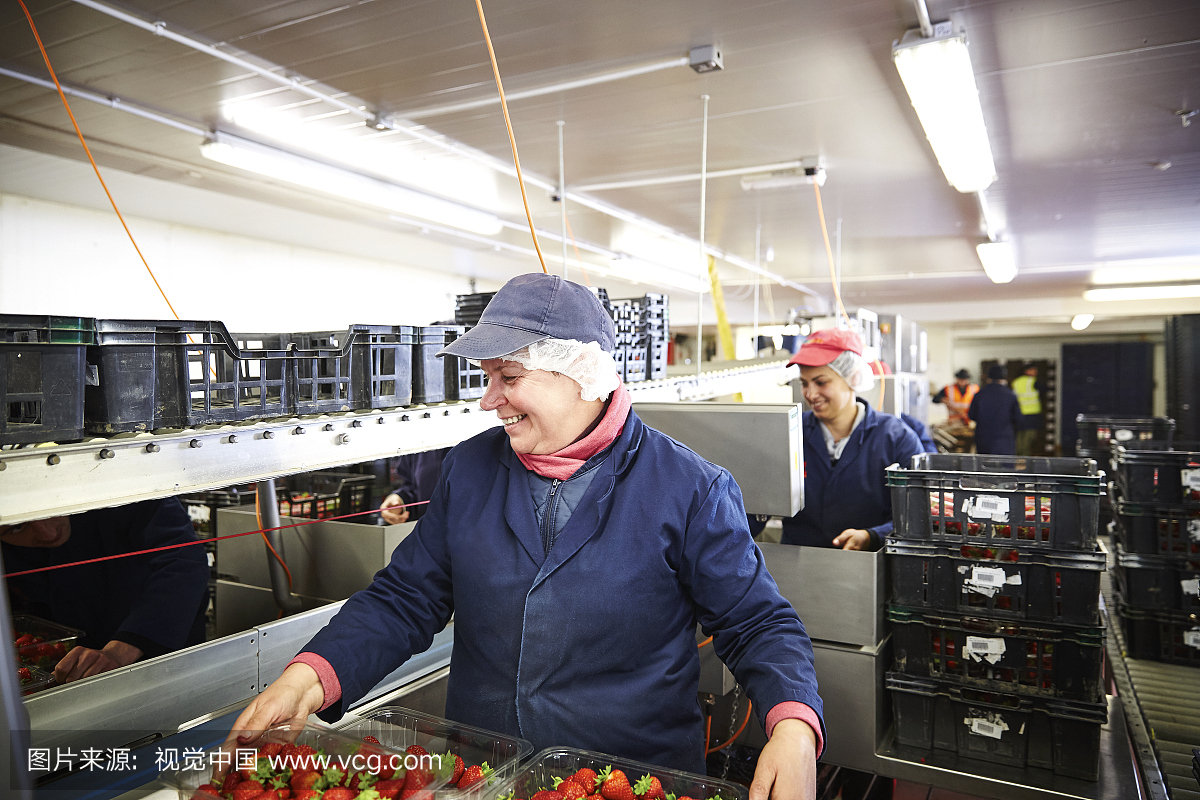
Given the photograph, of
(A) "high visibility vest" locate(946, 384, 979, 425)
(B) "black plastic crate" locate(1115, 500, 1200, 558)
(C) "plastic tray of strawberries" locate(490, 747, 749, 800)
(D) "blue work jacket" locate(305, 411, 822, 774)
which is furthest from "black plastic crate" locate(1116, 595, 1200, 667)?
→ (A) "high visibility vest" locate(946, 384, 979, 425)

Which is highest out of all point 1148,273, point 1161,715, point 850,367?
point 1148,273

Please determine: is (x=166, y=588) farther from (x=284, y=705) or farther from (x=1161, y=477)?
(x=1161, y=477)

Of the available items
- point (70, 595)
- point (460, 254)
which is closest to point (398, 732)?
point (70, 595)

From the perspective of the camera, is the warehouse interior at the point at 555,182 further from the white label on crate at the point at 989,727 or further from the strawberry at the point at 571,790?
the strawberry at the point at 571,790

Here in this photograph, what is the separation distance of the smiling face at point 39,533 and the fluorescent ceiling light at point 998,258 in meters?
7.51

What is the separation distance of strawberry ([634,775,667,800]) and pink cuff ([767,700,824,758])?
0.69ft

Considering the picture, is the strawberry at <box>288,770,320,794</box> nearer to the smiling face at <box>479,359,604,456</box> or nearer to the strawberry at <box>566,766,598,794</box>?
the strawberry at <box>566,766,598,794</box>

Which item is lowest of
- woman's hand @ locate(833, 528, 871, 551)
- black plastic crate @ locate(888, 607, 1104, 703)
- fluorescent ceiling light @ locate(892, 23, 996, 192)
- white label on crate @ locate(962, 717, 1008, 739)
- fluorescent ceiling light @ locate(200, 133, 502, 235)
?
white label on crate @ locate(962, 717, 1008, 739)

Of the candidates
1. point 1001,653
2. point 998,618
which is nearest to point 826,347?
point 998,618

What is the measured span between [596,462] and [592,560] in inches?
8.4

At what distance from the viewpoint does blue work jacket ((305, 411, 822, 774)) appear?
1.43m

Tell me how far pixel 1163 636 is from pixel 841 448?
2.61 meters

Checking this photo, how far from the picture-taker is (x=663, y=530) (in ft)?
4.84

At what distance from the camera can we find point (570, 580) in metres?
1.44
